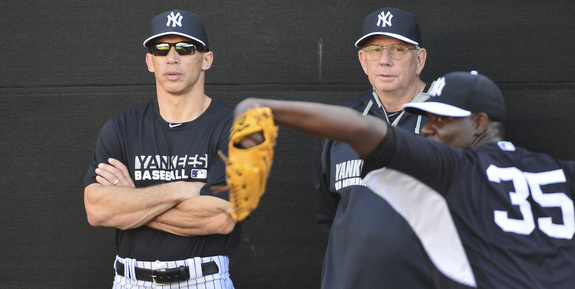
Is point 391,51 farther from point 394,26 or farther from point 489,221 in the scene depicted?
point 489,221

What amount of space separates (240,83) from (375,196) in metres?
1.37

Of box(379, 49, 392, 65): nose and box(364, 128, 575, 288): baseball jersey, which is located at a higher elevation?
box(379, 49, 392, 65): nose

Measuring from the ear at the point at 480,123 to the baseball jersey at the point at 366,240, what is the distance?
0.71m

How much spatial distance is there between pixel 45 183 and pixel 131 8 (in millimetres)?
1162

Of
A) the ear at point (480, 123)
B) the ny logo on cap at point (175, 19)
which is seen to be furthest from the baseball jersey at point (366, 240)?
the ny logo on cap at point (175, 19)

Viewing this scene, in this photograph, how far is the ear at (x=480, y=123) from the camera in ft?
7.40

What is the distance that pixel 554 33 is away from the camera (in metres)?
3.82

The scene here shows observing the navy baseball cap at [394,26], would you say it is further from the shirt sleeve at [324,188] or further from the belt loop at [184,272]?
the belt loop at [184,272]

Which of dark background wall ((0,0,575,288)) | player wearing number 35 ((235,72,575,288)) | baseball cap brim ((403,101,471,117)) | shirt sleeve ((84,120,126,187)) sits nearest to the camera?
player wearing number 35 ((235,72,575,288))

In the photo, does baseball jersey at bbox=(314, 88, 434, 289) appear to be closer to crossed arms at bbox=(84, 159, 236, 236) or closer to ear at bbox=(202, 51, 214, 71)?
crossed arms at bbox=(84, 159, 236, 236)

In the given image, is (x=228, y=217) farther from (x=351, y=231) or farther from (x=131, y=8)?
(x=131, y=8)

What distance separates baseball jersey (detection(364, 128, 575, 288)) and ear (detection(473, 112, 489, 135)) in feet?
0.45

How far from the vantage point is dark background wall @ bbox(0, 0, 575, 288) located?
3.83m

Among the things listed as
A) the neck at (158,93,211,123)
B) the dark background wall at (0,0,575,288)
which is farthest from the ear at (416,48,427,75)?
the neck at (158,93,211,123)
